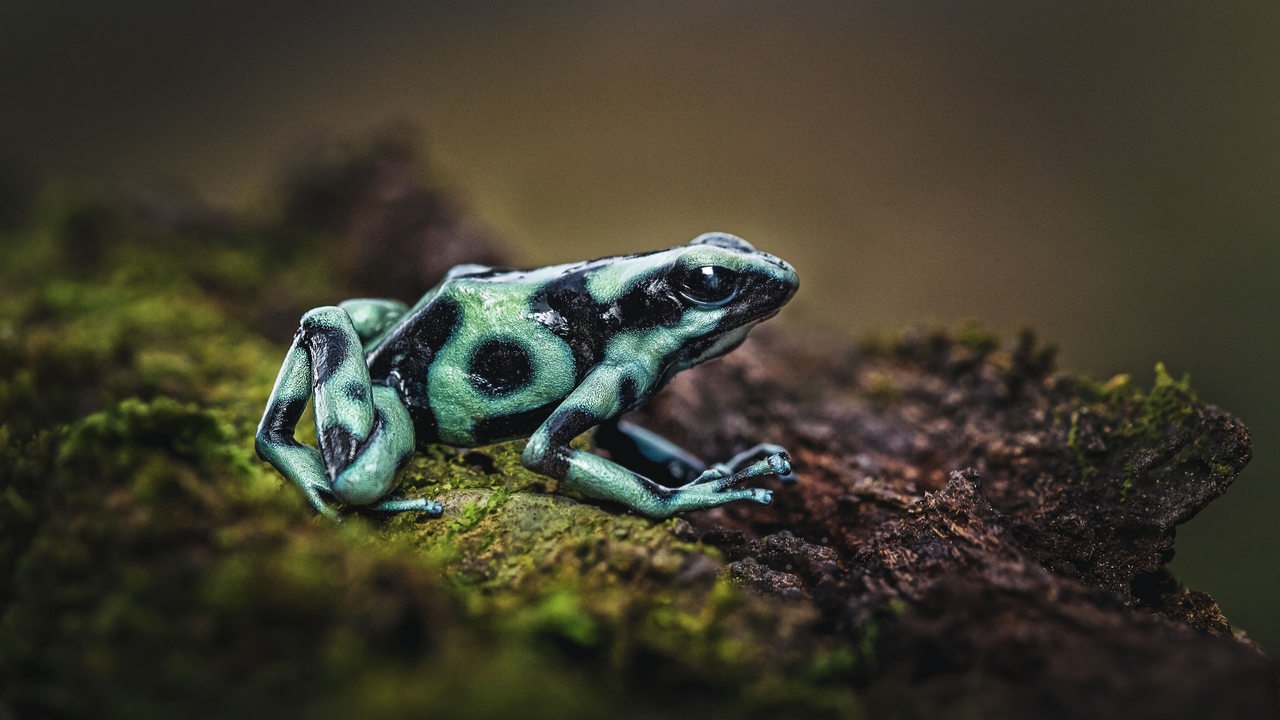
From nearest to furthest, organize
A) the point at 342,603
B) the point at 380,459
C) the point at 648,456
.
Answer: the point at 342,603 < the point at 380,459 < the point at 648,456

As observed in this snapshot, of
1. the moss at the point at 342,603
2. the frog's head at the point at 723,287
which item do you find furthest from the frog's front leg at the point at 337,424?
the frog's head at the point at 723,287

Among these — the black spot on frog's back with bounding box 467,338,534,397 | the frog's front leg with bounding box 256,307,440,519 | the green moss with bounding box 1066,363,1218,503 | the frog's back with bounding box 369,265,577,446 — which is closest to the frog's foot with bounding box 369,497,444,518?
the frog's front leg with bounding box 256,307,440,519

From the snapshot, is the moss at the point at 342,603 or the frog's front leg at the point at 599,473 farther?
the frog's front leg at the point at 599,473

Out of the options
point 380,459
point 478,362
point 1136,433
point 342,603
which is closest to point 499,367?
point 478,362

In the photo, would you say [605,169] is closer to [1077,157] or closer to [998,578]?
[1077,157]

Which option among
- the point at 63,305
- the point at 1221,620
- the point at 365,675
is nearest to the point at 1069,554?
the point at 1221,620

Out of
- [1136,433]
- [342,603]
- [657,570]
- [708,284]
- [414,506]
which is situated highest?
[1136,433]

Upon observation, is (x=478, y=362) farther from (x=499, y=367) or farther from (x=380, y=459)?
(x=380, y=459)

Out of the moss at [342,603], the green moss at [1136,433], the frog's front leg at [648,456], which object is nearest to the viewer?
the moss at [342,603]

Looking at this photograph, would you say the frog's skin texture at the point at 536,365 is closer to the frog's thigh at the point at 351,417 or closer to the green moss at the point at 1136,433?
the frog's thigh at the point at 351,417
